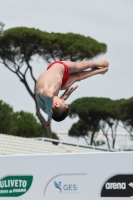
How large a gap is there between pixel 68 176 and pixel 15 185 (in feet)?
4.47

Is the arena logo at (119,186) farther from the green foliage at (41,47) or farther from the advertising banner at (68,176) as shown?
the green foliage at (41,47)

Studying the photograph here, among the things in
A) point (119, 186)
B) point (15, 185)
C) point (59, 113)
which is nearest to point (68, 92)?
point (59, 113)

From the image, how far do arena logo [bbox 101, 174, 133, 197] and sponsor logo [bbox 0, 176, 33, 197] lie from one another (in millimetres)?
1733

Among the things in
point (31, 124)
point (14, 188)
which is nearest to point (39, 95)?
point (14, 188)

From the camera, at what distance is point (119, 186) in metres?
11.7

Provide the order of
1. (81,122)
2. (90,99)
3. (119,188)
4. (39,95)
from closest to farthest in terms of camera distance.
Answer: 1. (39,95)
2. (119,188)
3. (90,99)
4. (81,122)

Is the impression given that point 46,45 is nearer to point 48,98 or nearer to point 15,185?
point 15,185

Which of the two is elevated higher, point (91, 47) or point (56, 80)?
point (91, 47)

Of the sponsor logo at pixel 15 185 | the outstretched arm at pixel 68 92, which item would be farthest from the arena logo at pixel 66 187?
the outstretched arm at pixel 68 92

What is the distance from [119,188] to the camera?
1166cm

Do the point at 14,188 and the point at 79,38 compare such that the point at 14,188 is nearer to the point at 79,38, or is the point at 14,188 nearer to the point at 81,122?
the point at 79,38

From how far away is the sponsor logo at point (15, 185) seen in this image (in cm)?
1282

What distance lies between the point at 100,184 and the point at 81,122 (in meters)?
43.5

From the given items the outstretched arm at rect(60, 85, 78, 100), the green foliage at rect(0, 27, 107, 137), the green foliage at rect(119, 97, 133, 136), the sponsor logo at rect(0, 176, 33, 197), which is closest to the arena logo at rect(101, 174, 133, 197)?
the sponsor logo at rect(0, 176, 33, 197)
